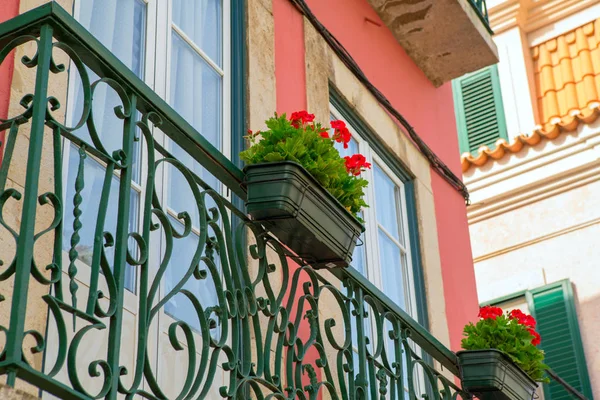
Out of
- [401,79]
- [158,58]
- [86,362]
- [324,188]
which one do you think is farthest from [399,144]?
[86,362]

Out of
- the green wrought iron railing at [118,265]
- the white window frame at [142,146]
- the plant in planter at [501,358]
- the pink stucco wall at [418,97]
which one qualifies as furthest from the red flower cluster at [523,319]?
the white window frame at [142,146]

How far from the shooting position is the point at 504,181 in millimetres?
11438

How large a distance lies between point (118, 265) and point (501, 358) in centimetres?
302

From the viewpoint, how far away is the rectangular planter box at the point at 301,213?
425cm

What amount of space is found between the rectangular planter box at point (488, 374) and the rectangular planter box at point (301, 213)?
1.55 meters

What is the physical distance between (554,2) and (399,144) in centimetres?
566

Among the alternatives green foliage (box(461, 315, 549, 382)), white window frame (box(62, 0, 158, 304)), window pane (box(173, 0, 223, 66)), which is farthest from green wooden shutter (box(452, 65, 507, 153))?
white window frame (box(62, 0, 158, 304))

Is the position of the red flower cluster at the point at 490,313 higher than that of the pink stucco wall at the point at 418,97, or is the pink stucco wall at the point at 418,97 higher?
the pink stucco wall at the point at 418,97

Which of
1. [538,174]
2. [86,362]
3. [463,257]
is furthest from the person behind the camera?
[538,174]

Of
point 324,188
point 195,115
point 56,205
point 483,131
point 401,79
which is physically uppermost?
point 483,131

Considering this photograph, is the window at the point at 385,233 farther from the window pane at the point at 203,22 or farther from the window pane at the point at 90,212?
the window pane at the point at 90,212

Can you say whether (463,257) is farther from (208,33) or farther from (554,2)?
(554,2)

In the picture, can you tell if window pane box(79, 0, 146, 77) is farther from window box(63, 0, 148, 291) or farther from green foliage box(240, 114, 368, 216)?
green foliage box(240, 114, 368, 216)

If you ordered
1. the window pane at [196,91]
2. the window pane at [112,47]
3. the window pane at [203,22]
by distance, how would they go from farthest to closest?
the window pane at [203,22]
the window pane at [196,91]
the window pane at [112,47]
